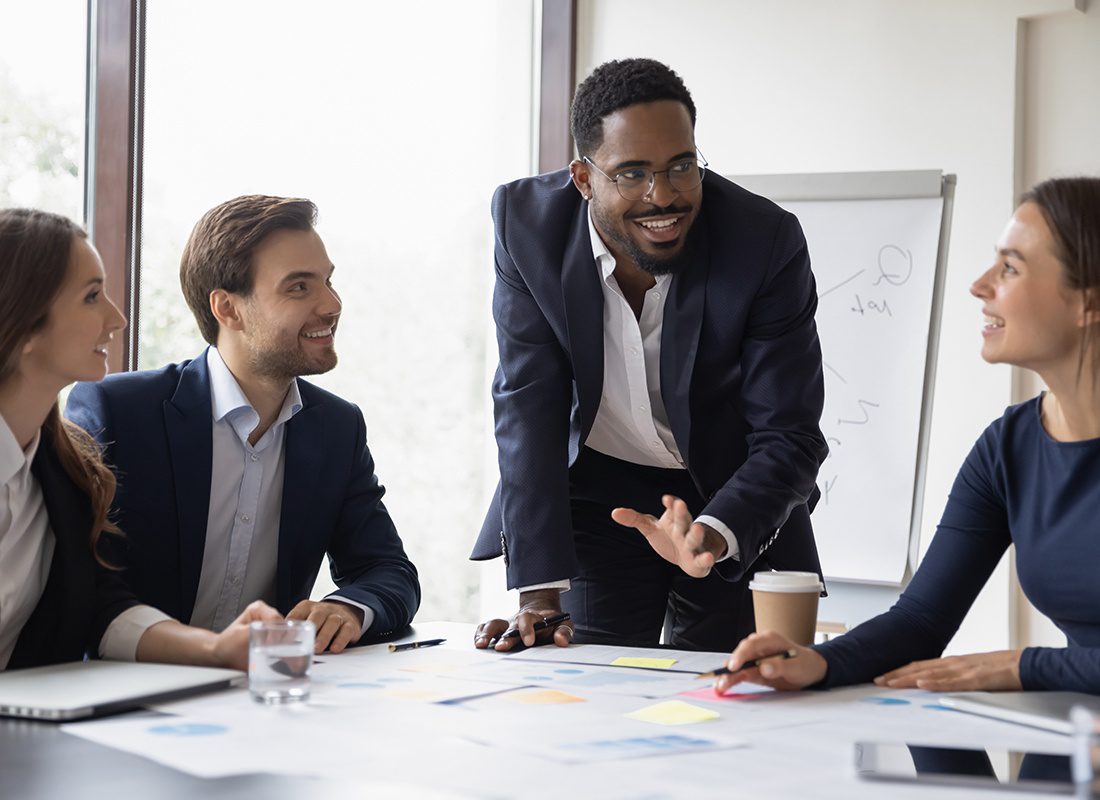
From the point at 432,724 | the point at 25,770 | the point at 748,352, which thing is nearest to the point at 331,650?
the point at 432,724

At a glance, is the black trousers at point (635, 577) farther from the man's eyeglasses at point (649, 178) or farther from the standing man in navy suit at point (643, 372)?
the man's eyeglasses at point (649, 178)

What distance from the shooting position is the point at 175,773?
3.80 feet

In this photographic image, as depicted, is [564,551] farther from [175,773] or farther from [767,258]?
[175,773]

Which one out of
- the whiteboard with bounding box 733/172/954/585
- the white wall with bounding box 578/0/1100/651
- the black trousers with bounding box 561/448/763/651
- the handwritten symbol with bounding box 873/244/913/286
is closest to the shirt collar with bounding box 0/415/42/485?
the black trousers with bounding box 561/448/763/651

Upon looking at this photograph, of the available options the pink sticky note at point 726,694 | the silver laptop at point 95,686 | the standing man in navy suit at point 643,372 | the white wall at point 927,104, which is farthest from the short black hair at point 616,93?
the white wall at point 927,104

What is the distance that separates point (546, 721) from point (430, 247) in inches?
129

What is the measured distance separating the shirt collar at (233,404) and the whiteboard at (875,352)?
199 centimetres

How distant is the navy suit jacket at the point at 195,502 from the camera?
221 centimetres

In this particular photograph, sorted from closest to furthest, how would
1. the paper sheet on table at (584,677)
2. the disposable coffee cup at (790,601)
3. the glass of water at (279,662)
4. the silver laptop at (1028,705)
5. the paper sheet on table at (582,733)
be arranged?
1. the paper sheet on table at (582,733)
2. the silver laptop at (1028,705)
3. the glass of water at (279,662)
4. the paper sheet on table at (584,677)
5. the disposable coffee cup at (790,601)

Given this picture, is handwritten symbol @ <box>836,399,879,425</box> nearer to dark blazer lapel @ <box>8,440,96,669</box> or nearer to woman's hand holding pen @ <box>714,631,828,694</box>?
woman's hand holding pen @ <box>714,631,828,694</box>

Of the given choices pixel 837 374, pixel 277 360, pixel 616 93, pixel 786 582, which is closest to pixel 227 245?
pixel 277 360

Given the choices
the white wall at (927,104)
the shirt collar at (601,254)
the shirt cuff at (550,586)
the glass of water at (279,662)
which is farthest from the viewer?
the white wall at (927,104)

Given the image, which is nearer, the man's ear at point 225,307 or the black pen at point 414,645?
the black pen at point 414,645

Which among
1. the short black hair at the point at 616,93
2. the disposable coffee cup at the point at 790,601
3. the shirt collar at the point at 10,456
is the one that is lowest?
the disposable coffee cup at the point at 790,601
